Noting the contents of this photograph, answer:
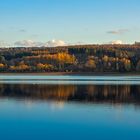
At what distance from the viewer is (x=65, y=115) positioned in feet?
76.3

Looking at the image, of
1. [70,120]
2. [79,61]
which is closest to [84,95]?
[70,120]

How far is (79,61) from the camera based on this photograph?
140 m

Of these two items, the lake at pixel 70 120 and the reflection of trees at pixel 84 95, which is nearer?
the lake at pixel 70 120

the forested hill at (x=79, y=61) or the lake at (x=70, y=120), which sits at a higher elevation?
the lake at (x=70, y=120)

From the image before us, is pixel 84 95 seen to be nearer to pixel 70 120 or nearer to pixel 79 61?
pixel 70 120

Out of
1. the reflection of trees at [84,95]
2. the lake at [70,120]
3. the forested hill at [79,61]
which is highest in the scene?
the lake at [70,120]

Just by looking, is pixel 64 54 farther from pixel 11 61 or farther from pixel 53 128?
pixel 53 128

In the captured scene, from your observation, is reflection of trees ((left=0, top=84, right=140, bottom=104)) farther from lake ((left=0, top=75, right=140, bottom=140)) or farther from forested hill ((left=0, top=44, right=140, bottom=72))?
forested hill ((left=0, top=44, right=140, bottom=72))

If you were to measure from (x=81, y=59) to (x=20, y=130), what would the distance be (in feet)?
413

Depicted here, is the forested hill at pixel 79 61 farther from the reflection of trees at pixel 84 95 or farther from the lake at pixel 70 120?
the lake at pixel 70 120

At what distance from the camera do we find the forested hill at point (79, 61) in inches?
4776

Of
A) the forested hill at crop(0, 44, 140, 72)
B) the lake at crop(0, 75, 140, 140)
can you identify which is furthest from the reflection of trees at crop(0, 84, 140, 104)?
the forested hill at crop(0, 44, 140, 72)

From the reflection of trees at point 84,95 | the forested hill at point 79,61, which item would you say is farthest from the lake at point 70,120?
the forested hill at point 79,61

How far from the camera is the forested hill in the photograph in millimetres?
121312
